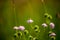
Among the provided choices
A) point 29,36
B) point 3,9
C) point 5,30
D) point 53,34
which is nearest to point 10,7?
point 3,9

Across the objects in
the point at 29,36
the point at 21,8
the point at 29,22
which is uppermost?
the point at 21,8

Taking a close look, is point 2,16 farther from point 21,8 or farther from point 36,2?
point 36,2

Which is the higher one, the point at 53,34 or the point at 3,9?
the point at 3,9

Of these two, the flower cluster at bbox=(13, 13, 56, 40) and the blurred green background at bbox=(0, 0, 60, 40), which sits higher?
the blurred green background at bbox=(0, 0, 60, 40)

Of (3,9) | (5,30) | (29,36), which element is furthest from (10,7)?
(29,36)

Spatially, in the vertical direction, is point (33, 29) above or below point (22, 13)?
below

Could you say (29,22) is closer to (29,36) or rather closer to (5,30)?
(29,36)

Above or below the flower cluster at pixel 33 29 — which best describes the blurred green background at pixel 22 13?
above

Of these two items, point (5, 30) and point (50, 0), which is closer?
point (5, 30)
